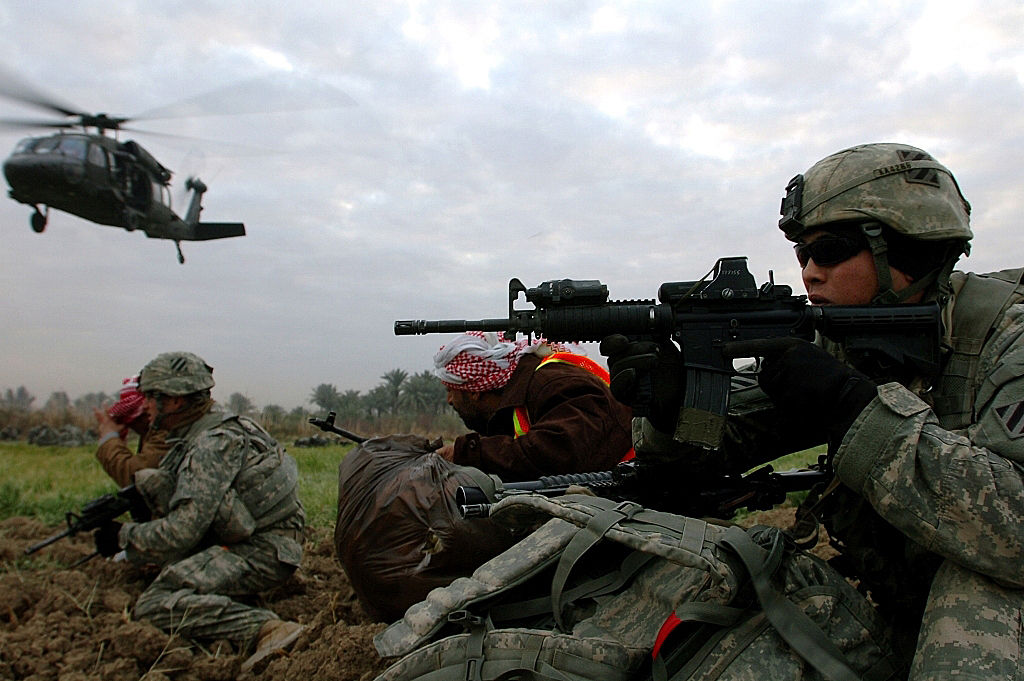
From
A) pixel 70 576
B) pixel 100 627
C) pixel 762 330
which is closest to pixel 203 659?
pixel 100 627

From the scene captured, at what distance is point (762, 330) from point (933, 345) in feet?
1.55

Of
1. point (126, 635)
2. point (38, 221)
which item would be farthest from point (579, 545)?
point (38, 221)

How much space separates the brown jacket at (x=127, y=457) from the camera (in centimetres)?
592

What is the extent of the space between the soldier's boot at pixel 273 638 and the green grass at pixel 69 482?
191 cm

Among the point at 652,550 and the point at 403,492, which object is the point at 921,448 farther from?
the point at 403,492

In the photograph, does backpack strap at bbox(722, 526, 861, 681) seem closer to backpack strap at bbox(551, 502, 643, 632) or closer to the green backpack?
the green backpack

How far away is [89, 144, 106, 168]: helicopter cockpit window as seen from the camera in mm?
9438

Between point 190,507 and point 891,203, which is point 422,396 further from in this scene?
point 891,203

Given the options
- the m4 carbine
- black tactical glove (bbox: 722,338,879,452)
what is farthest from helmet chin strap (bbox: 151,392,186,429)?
black tactical glove (bbox: 722,338,879,452)

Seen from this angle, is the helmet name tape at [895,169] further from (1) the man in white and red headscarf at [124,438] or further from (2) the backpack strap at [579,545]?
(1) the man in white and red headscarf at [124,438]

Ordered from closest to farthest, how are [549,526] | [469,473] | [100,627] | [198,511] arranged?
[549,526] < [469,473] < [100,627] < [198,511]

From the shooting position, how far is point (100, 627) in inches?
163

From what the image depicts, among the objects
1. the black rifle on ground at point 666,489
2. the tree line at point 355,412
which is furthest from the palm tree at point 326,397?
the black rifle on ground at point 666,489

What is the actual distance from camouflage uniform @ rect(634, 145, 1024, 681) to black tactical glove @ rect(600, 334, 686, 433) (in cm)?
65
